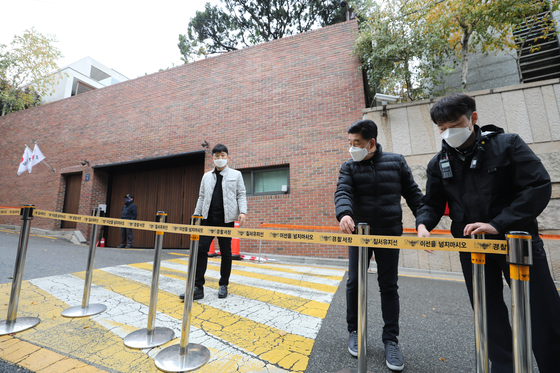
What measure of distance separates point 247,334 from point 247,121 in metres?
6.98

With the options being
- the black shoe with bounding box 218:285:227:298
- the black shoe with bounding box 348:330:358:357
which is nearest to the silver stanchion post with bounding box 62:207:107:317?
the black shoe with bounding box 218:285:227:298

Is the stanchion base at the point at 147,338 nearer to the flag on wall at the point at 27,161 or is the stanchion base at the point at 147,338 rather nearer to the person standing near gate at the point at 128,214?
the person standing near gate at the point at 128,214

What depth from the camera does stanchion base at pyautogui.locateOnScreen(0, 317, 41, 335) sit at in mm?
2229

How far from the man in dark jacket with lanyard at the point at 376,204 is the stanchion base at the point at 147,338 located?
1.55m

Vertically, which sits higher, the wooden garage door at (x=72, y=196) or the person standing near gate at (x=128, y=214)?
the wooden garage door at (x=72, y=196)

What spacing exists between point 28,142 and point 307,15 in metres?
16.5

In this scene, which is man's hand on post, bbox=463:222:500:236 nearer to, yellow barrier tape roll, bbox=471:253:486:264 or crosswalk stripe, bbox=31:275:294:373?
yellow barrier tape roll, bbox=471:253:486:264

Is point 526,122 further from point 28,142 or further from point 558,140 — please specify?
point 28,142

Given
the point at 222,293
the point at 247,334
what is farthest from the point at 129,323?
the point at 247,334

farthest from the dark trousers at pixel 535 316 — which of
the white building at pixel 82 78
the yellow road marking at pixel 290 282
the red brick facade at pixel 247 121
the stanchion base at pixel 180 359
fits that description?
the white building at pixel 82 78

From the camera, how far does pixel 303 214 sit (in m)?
7.03

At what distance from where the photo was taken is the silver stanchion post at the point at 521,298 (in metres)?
1.12

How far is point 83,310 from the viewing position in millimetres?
2666

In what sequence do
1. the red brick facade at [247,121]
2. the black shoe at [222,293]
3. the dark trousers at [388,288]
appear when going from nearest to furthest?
the dark trousers at [388,288], the black shoe at [222,293], the red brick facade at [247,121]
